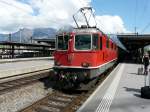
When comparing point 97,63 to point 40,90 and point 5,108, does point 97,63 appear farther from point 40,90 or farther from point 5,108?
point 5,108

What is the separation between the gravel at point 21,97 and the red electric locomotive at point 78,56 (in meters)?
1.39

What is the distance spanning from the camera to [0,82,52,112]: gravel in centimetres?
1092

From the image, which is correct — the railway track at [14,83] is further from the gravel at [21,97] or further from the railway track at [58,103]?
the railway track at [58,103]

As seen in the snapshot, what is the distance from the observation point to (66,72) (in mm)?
14008

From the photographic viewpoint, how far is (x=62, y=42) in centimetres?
1456

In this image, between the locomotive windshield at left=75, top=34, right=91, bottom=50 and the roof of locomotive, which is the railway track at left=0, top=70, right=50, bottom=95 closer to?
the locomotive windshield at left=75, top=34, right=91, bottom=50

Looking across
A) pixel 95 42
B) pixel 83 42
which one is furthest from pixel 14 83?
pixel 95 42

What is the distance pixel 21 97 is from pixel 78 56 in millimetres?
3191

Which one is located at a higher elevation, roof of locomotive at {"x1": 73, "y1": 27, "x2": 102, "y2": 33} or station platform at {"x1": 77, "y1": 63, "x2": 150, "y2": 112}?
roof of locomotive at {"x1": 73, "y1": 27, "x2": 102, "y2": 33}

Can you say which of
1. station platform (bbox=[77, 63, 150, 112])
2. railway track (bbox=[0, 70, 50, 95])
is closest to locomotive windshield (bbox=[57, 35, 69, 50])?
station platform (bbox=[77, 63, 150, 112])

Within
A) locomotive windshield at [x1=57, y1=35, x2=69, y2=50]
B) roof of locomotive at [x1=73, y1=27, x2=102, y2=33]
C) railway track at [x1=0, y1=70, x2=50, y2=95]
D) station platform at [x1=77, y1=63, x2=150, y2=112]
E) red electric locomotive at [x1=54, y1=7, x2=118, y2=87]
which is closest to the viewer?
station platform at [x1=77, y1=63, x2=150, y2=112]

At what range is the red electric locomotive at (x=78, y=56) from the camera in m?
13.7

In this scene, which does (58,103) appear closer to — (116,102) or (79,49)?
(116,102)

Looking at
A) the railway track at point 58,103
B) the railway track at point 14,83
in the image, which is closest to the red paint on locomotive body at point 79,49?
the railway track at point 58,103
